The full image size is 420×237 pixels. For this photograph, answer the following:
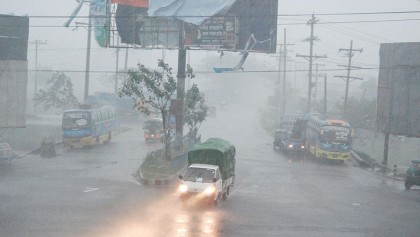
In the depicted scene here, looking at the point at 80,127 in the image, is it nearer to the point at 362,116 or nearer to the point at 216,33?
the point at 216,33

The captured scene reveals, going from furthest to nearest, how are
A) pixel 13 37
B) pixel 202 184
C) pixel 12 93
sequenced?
pixel 12 93
pixel 13 37
pixel 202 184

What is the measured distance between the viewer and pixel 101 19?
40062mm

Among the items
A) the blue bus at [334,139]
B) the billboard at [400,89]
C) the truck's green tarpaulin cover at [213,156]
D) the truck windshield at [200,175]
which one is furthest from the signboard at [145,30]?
the truck windshield at [200,175]

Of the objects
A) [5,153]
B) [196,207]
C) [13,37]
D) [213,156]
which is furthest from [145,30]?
[196,207]

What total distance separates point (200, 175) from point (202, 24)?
17.9 m

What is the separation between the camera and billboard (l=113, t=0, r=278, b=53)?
37.8 metres

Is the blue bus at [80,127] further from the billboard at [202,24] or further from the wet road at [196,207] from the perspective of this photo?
the billboard at [202,24]

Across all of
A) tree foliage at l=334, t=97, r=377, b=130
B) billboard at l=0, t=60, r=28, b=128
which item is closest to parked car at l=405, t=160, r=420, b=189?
billboard at l=0, t=60, r=28, b=128

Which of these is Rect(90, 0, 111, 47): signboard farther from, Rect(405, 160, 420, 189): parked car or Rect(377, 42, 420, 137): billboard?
Rect(405, 160, 420, 189): parked car

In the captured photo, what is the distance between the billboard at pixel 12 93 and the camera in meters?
37.7

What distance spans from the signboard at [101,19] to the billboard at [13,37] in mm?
4785

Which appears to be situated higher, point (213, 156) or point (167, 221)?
point (213, 156)

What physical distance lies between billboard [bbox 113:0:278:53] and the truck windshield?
55.5 ft

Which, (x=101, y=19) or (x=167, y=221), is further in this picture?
(x=101, y=19)
